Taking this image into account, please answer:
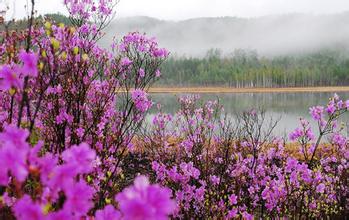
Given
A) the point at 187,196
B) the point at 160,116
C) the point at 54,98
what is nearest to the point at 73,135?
the point at 54,98

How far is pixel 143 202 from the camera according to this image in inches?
48.0

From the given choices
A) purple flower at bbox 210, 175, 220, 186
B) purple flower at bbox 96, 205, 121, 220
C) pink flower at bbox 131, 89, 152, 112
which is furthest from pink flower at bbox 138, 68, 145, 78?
purple flower at bbox 96, 205, 121, 220

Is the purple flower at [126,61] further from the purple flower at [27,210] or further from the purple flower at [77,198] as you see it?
the purple flower at [27,210]

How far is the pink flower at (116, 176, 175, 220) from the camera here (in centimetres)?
120

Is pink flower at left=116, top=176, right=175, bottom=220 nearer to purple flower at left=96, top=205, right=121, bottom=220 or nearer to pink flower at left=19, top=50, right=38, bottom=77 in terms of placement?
purple flower at left=96, top=205, right=121, bottom=220

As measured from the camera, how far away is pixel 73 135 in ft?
15.9

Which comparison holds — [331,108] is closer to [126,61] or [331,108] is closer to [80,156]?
[126,61]

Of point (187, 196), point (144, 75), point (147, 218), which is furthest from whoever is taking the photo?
point (144, 75)

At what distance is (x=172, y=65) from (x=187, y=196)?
160 meters

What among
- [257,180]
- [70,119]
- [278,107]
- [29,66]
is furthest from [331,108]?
[278,107]

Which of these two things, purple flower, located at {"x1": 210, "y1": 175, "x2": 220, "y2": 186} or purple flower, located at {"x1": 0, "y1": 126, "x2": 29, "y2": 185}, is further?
purple flower, located at {"x1": 210, "y1": 175, "x2": 220, "y2": 186}

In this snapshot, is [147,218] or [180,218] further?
[180,218]

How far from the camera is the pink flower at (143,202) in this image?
3.95 feet

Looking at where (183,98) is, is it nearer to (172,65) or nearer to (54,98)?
(54,98)
